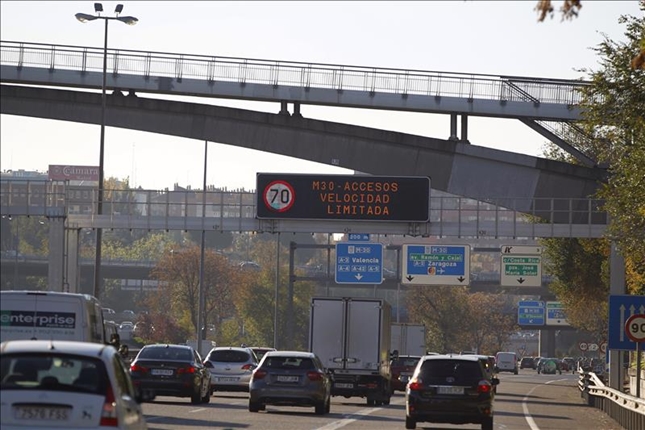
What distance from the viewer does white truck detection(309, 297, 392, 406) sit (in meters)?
45.6

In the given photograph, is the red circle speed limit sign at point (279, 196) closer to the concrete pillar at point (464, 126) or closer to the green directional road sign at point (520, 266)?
the concrete pillar at point (464, 126)

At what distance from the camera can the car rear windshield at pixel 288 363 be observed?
1421 inches

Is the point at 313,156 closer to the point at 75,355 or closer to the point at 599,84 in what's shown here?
the point at 599,84

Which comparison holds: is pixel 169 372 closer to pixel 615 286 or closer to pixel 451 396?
pixel 451 396

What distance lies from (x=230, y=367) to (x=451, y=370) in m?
17.7

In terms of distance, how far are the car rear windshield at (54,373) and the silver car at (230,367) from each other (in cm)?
3188

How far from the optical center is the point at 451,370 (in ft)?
100

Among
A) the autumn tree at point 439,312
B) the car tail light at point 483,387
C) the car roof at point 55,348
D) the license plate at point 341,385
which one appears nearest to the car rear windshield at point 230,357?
the license plate at point 341,385

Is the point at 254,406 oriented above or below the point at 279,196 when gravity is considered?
below

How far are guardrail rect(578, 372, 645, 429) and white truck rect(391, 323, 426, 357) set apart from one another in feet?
51.6

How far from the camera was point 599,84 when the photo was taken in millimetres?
32812

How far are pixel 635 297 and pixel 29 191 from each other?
24.4 m

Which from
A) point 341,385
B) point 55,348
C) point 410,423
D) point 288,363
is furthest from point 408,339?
point 55,348

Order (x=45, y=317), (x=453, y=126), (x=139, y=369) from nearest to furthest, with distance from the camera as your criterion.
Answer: (x=45, y=317), (x=139, y=369), (x=453, y=126)
